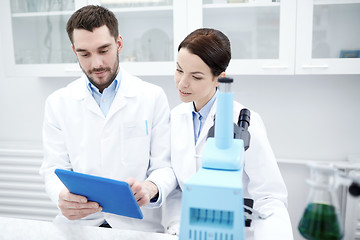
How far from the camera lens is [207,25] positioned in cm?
184

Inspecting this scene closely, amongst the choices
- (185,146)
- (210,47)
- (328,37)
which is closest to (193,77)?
(210,47)

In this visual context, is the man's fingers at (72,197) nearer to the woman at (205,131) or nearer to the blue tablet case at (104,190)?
the blue tablet case at (104,190)

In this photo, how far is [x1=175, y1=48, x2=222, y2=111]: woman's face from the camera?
1.17 metres

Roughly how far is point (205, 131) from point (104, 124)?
17.6 inches

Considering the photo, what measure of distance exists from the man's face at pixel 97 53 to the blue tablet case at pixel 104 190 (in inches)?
21.8

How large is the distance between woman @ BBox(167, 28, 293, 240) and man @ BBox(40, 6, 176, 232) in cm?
10

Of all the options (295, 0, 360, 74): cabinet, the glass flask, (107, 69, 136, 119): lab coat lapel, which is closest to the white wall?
(295, 0, 360, 74): cabinet

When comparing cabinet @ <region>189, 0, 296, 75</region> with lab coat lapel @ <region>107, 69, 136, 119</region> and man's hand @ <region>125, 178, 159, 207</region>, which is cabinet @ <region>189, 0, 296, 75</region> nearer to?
lab coat lapel @ <region>107, 69, 136, 119</region>

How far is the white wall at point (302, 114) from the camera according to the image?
80.3 inches

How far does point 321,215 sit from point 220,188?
0.57 ft

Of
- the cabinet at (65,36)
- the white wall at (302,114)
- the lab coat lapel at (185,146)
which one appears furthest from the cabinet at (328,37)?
the lab coat lapel at (185,146)

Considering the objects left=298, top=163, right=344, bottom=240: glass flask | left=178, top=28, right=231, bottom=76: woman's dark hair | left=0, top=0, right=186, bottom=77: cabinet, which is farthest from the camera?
left=0, top=0, right=186, bottom=77: cabinet

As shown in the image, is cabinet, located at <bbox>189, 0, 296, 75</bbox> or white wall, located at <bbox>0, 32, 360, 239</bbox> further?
white wall, located at <bbox>0, 32, 360, 239</bbox>

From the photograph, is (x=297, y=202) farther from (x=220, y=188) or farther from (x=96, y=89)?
(x=220, y=188)
